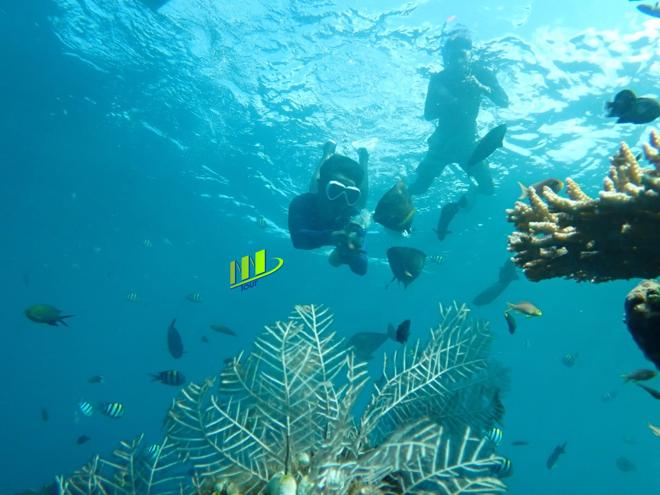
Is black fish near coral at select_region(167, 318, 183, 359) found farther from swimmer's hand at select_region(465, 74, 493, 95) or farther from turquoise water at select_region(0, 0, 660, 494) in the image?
swimmer's hand at select_region(465, 74, 493, 95)

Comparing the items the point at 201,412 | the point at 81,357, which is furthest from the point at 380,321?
the point at 81,357

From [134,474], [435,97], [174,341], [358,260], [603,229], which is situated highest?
[435,97]

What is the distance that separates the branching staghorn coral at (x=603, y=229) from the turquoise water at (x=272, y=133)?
10708 mm

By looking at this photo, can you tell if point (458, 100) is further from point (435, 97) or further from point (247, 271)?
point (247, 271)

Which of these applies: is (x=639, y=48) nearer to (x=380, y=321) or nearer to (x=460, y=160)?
(x=460, y=160)

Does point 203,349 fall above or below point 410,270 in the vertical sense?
above

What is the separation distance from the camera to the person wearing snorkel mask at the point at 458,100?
12117 mm

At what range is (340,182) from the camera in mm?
6910

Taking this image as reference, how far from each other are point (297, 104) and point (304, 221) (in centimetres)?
966

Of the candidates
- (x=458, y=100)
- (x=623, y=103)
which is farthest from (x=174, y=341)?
(x=458, y=100)

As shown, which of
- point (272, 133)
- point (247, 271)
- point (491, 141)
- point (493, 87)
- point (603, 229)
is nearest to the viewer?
point (603, 229)

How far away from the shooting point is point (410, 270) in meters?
6.40

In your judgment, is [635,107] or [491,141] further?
[491,141]

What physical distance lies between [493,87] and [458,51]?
170 centimetres
